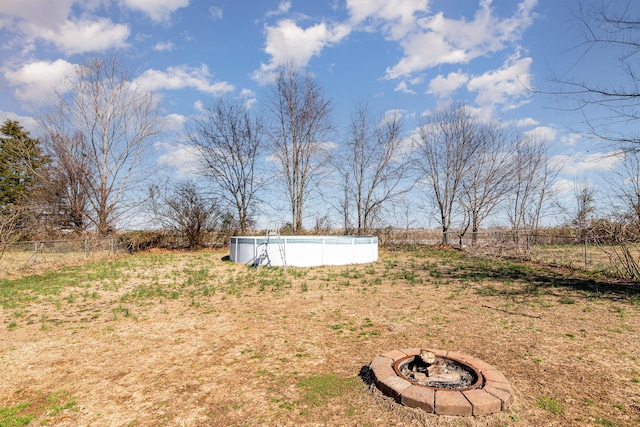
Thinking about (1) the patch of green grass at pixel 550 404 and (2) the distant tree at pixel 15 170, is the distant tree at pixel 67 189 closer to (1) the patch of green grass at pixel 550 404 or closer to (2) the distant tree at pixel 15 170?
(2) the distant tree at pixel 15 170

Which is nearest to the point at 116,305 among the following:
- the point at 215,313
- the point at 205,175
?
the point at 215,313

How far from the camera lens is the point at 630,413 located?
8.93 ft

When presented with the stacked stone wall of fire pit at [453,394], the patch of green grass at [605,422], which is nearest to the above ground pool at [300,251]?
the stacked stone wall of fire pit at [453,394]

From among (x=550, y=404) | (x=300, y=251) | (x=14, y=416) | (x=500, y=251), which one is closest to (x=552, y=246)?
(x=500, y=251)

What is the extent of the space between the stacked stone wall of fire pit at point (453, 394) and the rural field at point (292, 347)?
7 centimetres

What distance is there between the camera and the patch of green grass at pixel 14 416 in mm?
2654

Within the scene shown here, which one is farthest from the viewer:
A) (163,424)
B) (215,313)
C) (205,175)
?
(205,175)

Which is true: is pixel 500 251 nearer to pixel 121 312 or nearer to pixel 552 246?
pixel 552 246

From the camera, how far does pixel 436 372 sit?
319cm

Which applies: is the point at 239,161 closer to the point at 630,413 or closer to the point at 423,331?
the point at 423,331

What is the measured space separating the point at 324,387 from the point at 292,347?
1209mm

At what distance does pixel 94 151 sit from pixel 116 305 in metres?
17.0

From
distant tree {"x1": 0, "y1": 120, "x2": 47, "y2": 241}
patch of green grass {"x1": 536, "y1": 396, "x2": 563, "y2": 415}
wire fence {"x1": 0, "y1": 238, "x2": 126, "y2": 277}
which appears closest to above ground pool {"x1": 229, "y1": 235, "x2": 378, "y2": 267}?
wire fence {"x1": 0, "y1": 238, "x2": 126, "y2": 277}

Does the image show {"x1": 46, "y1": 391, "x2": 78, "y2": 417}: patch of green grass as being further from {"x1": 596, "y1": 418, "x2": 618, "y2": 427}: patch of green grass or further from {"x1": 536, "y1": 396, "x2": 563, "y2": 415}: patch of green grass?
{"x1": 596, "y1": 418, "x2": 618, "y2": 427}: patch of green grass
